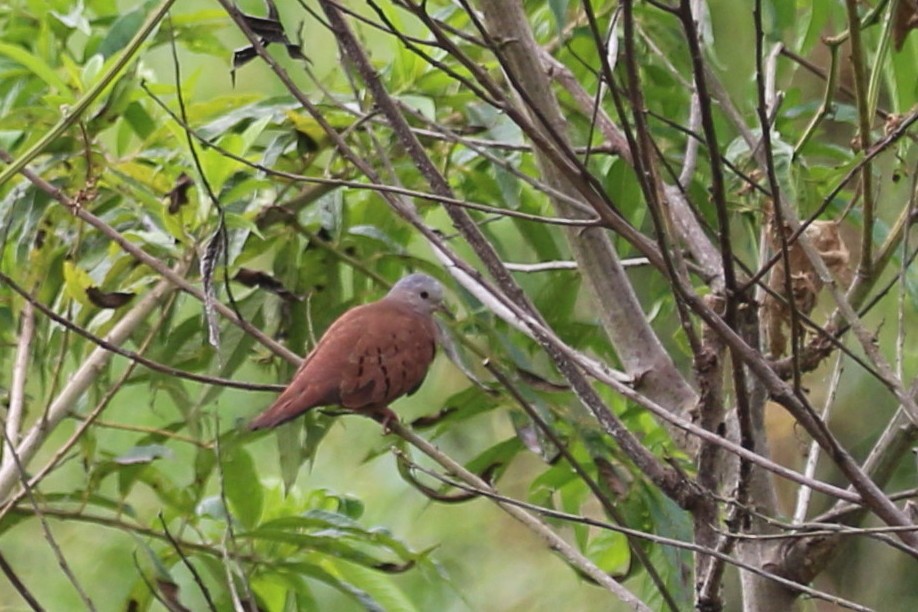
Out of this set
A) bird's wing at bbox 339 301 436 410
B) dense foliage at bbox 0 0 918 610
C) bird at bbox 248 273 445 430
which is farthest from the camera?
bird's wing at bbox 339 301 436 410

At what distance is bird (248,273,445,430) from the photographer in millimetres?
2631

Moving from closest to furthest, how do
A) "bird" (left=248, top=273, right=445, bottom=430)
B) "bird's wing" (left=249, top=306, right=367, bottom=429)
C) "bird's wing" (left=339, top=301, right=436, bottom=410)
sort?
"bird's wing" (left=249, top=306, right=367, bottom=429)
"bird" (left=248, top=273, right=445, bottom=430)
"bird's wing" (left=339, top=301, right=436, bottom=410)

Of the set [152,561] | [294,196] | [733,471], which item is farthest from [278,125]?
[733,471]

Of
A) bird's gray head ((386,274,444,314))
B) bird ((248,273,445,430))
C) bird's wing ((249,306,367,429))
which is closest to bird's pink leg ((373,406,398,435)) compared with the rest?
bird ((248,273,445,430))

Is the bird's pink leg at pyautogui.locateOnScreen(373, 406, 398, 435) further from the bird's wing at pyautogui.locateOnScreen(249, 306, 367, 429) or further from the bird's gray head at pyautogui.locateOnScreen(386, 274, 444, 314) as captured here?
the bird's gray head at pyautogui.locateOnScreen(386, 274, 444, 314)

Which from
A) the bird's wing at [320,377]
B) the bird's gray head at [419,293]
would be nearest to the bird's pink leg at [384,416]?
the bird's wing at [320,377]

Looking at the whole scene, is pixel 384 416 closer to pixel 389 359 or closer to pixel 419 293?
pixel 389 359

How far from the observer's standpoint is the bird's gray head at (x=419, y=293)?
2.82 metres

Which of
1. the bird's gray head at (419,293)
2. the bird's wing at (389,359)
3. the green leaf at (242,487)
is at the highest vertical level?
the bird's gray head at (419,293)

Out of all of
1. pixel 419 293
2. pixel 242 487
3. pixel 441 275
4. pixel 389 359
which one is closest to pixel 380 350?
pixel 389 359

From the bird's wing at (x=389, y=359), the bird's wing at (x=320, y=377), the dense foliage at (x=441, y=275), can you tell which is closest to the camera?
the dense foliage at (x=441, y=275)

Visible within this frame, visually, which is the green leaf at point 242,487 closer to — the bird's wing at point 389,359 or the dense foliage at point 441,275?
the dense foliage at point 441,275

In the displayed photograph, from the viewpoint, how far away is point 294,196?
2.71 meters

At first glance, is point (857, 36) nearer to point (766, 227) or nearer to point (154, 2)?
point (766, 227)
